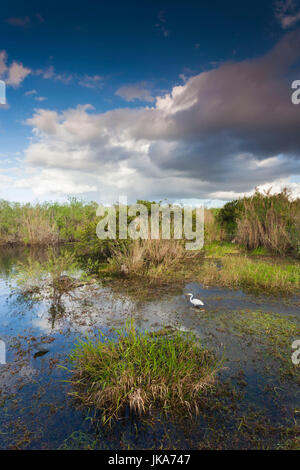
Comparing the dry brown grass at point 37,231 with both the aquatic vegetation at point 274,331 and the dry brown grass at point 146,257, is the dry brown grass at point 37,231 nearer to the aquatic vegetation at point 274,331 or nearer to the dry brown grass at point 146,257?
the dry brown grass at point 146,257

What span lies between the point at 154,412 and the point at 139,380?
1.24ft

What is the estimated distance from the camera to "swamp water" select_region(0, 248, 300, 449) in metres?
2.62

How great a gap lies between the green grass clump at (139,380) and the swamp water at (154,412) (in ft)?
0.46

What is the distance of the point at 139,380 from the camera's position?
3084mm

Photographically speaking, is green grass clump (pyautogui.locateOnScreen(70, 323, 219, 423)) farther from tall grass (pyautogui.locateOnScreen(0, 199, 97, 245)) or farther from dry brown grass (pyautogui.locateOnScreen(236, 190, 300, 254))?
tall grass (pyautogui.locateOnScreen(0, 199, 97, 245))

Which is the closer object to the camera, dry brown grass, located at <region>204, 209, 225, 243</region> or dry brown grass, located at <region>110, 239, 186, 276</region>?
dry brown grass, located at <region>110, 239, 186, 276</region>

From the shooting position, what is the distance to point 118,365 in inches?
129

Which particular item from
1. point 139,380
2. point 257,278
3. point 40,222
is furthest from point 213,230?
point 139,380

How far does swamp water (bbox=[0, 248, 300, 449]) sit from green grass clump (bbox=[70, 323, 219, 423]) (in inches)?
5.5

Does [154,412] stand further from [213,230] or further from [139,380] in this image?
[213,230]

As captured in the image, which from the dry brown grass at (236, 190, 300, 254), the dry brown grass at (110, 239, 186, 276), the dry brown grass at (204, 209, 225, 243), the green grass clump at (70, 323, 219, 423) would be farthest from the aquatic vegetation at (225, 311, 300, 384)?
the dry brown grass at (204, 209, 225, 243)

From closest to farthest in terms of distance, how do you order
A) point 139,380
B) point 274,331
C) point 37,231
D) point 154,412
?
1. point 154,412
2. point 139,380
3. point 274,331
4. point 37,231
